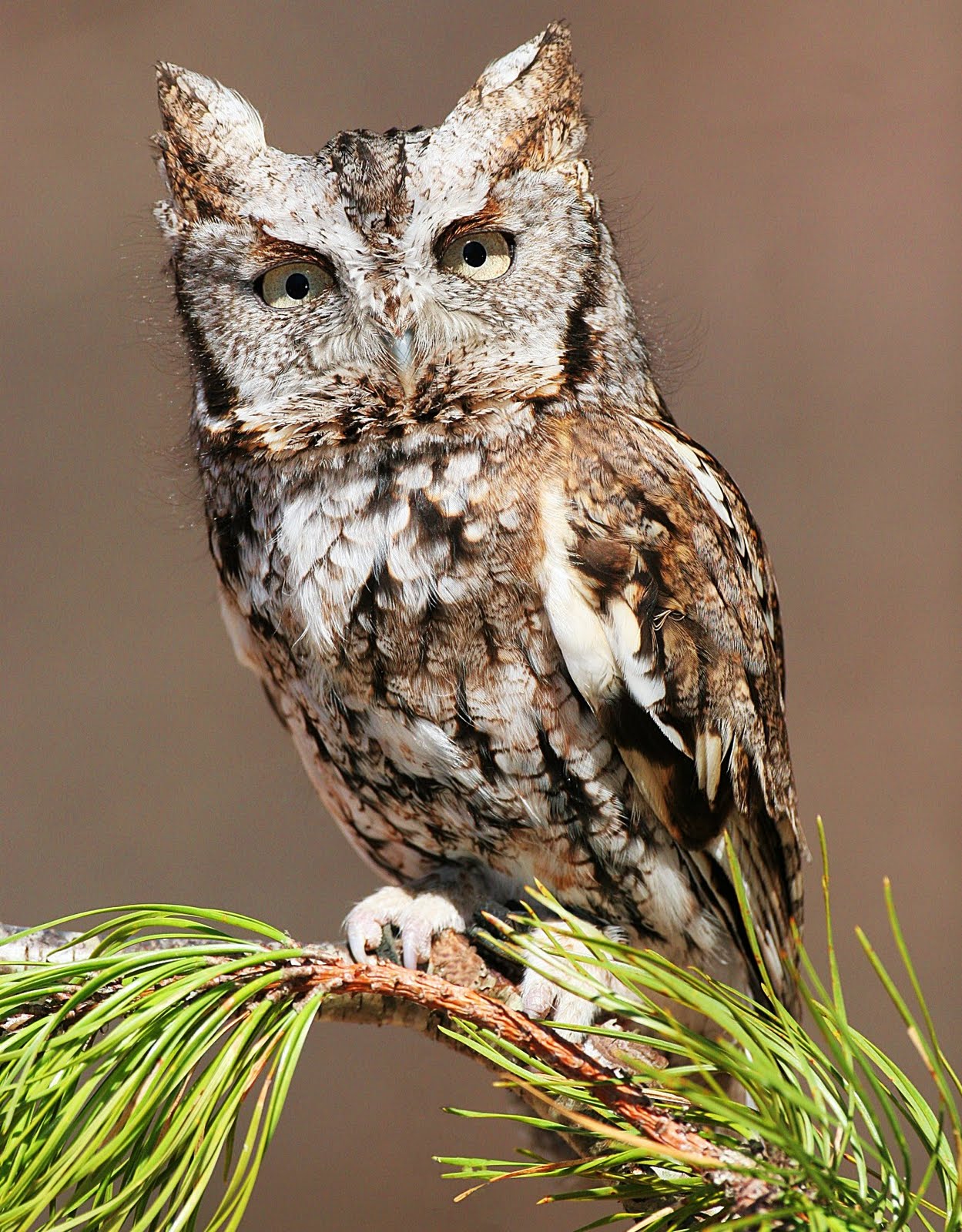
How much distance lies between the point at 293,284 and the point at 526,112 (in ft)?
0.88

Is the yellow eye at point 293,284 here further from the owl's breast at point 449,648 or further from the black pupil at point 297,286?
the owl's breast at point 449,648

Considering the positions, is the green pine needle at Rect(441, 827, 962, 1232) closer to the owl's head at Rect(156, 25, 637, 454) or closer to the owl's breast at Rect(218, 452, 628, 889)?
the owl's breast at Rect(218, 452, 628, 889)

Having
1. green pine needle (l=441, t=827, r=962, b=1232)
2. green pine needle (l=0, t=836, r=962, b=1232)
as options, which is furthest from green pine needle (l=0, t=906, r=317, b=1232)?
green pine needle (l=441, t=827, r=962, b=1232)

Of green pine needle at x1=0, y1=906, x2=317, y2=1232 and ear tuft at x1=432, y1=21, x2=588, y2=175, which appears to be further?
ear tuft at x1=432, y1=21, x2=588, y2=175

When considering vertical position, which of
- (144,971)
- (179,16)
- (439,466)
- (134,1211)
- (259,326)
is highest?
(179,16)

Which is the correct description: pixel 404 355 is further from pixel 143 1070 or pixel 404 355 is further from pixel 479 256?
pixel 143 1070

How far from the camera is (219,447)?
1010mm

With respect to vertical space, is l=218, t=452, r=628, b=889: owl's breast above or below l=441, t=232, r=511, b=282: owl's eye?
below

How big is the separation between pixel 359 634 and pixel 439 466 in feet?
0.52

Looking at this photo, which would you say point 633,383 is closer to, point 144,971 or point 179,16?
point 144,971

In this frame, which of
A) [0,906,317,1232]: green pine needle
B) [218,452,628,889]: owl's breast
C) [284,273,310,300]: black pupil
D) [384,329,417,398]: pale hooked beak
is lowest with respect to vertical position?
[0,906,317,1232]: green pine needle

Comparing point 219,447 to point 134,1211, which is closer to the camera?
point 134,1211

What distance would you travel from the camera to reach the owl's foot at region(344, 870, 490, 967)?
94 centimetres

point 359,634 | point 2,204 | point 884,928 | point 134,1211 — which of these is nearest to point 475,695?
point 359,634
